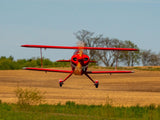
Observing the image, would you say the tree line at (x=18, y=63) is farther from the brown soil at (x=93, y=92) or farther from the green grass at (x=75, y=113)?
the green grass at (x=75, y=113)

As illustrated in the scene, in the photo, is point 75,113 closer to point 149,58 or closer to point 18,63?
point 18,63

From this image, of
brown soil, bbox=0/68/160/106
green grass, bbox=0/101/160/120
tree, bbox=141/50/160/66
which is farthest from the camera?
tree, bbox=141/50/160/66

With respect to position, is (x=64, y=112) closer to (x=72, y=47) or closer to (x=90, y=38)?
(x=72, y=47)

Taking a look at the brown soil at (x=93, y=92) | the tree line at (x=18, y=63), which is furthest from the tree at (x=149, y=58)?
the brown soil at (x=93, y=92)

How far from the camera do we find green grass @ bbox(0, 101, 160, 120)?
55.5ft

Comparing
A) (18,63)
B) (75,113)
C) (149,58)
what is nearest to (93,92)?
(75,113)

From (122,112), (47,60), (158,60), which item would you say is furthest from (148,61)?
(122,112)

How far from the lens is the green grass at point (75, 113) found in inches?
666

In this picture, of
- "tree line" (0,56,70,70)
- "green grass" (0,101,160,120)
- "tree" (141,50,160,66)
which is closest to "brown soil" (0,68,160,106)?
"green grass" (0,101,160,120)

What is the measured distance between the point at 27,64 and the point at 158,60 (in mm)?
46264

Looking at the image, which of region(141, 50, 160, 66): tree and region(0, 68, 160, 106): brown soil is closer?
region(0, 68, 160, 106): brown soil

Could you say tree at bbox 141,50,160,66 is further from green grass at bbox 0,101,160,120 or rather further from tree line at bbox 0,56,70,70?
green grass at bbox 0,101,160,120

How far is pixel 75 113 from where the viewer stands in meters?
19.2

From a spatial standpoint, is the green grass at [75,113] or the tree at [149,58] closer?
the green grass at [75,113]
